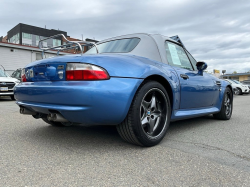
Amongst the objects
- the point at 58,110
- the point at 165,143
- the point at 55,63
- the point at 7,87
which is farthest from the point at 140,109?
the point at 7,87

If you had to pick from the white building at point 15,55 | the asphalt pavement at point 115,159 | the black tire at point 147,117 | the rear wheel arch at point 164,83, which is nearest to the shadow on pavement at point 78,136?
the asphalt pavement at point 115,159

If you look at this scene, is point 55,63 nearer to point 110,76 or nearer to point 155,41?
point 110,76

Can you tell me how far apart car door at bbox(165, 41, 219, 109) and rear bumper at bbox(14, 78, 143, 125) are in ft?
3.25

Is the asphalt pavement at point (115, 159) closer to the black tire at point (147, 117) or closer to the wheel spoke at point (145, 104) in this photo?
the black tire at point (147, 117)

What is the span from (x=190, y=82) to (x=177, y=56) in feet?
A: 1.61

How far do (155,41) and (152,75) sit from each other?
663mm

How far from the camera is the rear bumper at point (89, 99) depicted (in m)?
2.01

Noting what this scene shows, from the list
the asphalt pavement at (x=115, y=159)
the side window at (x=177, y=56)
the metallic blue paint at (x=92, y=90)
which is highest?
the side window at (x=177, y=56)

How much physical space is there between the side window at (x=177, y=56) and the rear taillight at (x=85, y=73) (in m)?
1.25

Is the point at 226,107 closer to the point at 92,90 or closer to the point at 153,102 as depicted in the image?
the point at 153,102

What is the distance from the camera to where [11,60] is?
18.3 metres

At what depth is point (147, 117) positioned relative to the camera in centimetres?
249

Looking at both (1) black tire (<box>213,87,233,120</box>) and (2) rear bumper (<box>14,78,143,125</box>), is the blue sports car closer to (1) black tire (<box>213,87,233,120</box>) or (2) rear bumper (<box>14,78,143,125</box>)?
(2) rear bumper (<box>14,78,143,125</box>)

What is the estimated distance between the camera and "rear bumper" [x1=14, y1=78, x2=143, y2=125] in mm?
2008
